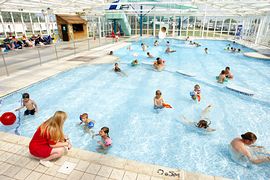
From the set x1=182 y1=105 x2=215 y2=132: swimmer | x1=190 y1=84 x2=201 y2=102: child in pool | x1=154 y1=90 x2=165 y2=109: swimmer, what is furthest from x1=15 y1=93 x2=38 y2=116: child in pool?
x1=190 y1=84 x2=201 y2=102: child in pool

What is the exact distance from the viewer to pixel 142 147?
5.04 meters

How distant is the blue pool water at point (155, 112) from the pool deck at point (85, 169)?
1175 millimetres

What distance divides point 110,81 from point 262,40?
20.4 m

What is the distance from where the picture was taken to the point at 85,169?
3.38 metres

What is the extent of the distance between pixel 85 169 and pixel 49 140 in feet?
2.94

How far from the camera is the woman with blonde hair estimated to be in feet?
11.0

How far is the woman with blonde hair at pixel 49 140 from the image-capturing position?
3.36 metres

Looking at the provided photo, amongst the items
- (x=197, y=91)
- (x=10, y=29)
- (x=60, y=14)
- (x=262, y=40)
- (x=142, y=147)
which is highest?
(x=60, y=14)

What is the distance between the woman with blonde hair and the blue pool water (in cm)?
161

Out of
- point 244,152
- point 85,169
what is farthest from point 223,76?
point 85,169

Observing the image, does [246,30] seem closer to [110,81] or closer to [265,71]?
[265,71]

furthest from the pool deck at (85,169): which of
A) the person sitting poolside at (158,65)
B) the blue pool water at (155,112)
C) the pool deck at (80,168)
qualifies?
the person sitting poolside at (158,65)

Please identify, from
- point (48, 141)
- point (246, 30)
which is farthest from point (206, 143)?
point (246, 30)

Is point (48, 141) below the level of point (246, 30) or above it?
below
